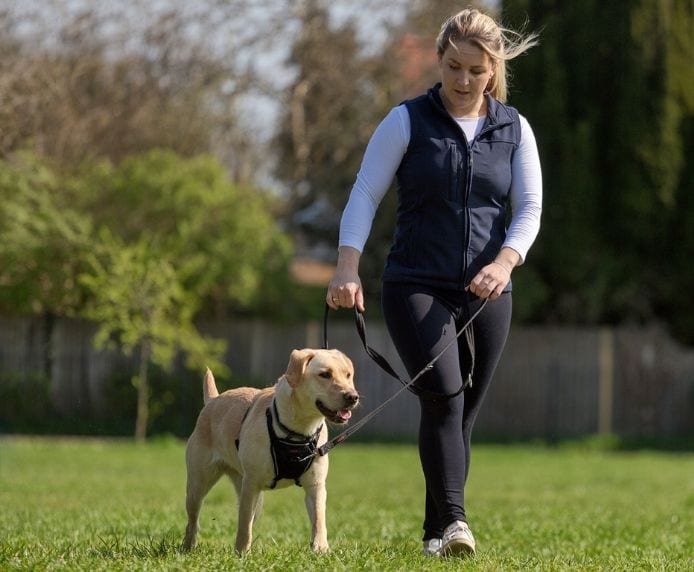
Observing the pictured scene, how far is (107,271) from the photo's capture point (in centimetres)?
2056

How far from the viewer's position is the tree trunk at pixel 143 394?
1967 cm

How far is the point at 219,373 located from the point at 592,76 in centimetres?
907

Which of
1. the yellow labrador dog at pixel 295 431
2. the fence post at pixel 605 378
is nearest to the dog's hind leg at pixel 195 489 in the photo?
the yellow labrador dog at pixel 295 431

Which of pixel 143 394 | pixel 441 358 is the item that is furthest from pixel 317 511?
pixel 143 394

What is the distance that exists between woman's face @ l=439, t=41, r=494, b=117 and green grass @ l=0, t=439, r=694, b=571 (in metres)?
1.92

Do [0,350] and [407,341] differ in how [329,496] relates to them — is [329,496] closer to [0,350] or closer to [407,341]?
[407,341]

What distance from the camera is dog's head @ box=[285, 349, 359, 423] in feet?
18.2

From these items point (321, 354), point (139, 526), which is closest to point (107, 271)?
point (139, 526)

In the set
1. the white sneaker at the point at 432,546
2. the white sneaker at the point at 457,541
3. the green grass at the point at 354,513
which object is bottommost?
the green grass at the point at 354,513

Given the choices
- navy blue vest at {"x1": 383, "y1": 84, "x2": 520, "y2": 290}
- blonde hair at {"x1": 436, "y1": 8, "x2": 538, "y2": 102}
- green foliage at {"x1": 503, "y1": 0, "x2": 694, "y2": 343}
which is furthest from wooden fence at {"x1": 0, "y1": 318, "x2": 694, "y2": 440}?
blonde hair at {"x1": 436, "y1": 8, "x2": 538, "y2": 102}

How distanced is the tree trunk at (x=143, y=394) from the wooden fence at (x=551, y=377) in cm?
230

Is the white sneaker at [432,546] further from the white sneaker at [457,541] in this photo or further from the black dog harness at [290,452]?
the black dog harness at [290,452]

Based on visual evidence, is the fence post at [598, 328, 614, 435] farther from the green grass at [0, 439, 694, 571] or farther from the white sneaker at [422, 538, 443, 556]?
the white sneaker at [422, 538, 443, 556]

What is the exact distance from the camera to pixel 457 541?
5281 mm
